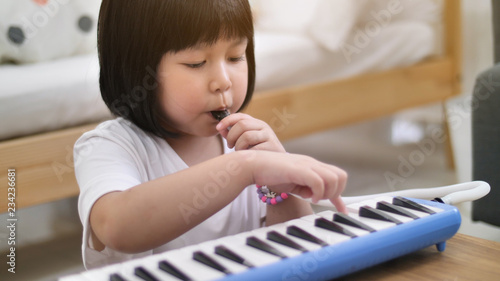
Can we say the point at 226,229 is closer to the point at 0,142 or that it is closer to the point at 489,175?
the point at 489,175

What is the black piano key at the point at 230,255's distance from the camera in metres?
0.51

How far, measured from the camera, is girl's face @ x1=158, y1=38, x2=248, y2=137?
2.42 ft

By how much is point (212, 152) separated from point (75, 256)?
794 millimetres

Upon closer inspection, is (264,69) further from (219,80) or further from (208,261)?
(208,261)

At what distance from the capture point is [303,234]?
562 millimetres

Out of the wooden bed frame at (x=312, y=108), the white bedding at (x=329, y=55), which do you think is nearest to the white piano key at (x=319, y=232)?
the wooden bed frame at (x=312, y=108)

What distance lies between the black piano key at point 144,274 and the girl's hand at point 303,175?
16 cm

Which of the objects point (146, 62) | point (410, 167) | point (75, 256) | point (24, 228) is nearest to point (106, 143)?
point (146, 62)

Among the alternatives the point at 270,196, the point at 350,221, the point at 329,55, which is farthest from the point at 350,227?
the point at 329,55

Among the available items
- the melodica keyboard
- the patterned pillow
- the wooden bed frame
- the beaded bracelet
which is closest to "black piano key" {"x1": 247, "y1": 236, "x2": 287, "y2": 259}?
the melodica keyboard

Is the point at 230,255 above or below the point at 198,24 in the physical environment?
below

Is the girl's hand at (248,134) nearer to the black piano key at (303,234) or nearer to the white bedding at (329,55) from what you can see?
the black piano key at (303,234)

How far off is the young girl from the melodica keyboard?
0.12ft

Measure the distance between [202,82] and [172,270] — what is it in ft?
→ 0.98
